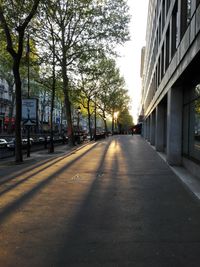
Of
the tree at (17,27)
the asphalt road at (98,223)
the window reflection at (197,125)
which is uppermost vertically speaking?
the tree at (17,27)

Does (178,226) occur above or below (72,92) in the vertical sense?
below

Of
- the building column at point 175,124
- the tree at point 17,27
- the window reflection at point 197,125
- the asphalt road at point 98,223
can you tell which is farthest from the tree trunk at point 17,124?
the window reflection at point 197,125

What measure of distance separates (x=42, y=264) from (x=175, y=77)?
43.8 ft

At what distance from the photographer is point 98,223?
768 cm

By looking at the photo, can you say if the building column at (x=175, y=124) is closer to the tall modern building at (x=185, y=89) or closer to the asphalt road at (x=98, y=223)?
the tall modern building at (x=185, y=89)

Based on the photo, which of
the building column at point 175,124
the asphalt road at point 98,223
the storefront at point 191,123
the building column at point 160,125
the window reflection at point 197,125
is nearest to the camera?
the asphalt road at point 98,223

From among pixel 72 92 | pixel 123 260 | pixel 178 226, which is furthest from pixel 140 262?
pixel 72 92

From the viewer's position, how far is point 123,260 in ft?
18.1

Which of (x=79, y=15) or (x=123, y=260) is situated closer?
(x=123, y=260)

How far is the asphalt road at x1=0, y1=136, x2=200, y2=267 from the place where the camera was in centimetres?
564

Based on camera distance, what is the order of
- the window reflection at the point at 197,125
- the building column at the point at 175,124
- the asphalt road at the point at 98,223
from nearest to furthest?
1. the asphalt road at the point at 98,223
2. the window reflection at the point at 197,125
3. the building column at the point at 175,124

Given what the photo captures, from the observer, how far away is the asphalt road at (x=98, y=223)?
5645 mm

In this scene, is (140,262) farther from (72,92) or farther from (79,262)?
(72,92)

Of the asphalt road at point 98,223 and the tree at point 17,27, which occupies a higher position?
the tree at point 17,27
